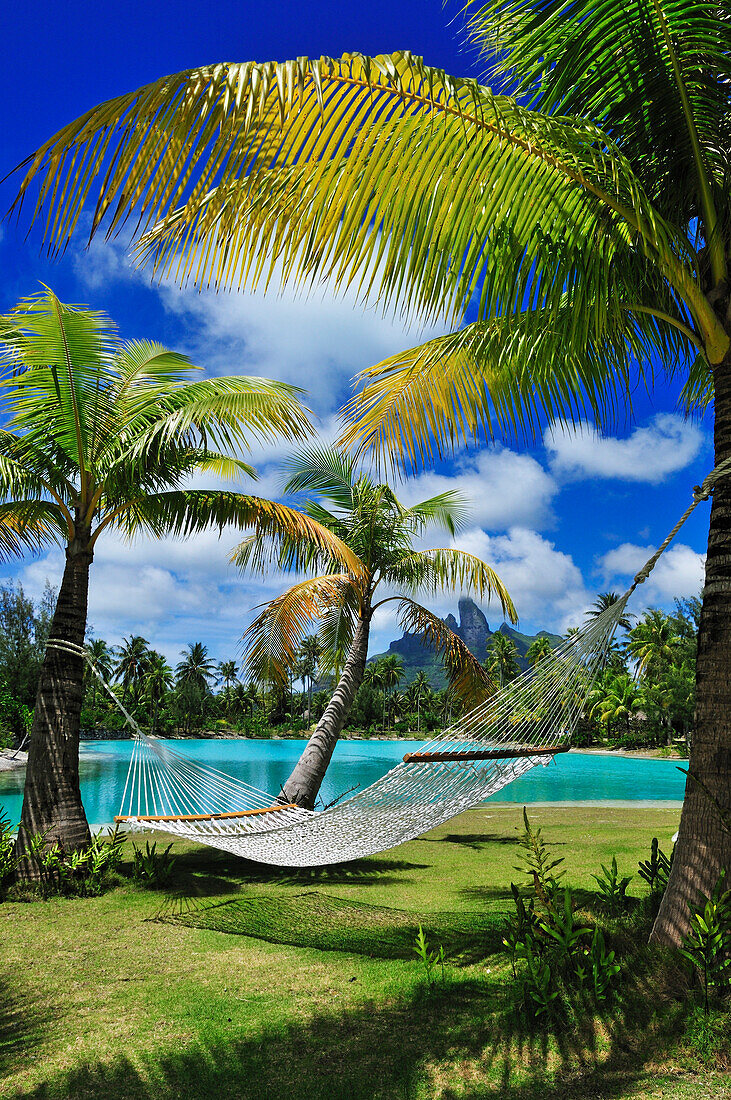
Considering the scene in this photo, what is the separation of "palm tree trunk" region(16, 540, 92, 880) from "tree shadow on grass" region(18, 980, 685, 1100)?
2.44 meters

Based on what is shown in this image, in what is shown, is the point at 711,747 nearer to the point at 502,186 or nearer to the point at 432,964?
the point at 432,964

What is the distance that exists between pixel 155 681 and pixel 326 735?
3109cm

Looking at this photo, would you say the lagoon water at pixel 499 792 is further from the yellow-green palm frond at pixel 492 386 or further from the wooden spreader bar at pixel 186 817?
the yellow-green palm frond at pixel 492 386

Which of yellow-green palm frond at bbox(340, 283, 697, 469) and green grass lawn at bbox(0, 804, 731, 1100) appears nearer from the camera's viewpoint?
green grass lawn at bbox(0, 804, 731, 1100)

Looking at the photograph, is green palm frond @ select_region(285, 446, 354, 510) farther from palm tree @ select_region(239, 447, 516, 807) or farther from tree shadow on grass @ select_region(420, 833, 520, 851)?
tree shadow on grass @ select_region(420, 833, 520, 851)

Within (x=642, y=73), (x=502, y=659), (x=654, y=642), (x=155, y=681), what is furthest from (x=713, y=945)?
(x=155, y=681)

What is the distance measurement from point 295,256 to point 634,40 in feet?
3.84

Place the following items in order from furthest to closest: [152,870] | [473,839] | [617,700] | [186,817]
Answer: [617,700] < [473,839] < [152,870] < [186,817]

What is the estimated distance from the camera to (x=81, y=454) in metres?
4.28

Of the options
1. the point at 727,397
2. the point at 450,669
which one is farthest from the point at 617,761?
the point at 727,397

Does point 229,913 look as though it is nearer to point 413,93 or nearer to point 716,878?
point 716,878

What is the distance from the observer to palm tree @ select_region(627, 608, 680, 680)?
23.7 m

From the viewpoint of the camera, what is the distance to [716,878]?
2.12 metres

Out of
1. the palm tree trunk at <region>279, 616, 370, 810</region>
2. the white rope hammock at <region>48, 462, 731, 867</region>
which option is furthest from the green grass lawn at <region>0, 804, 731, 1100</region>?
the palm tree trunk at <region>279, 616, 370, 810</region>
